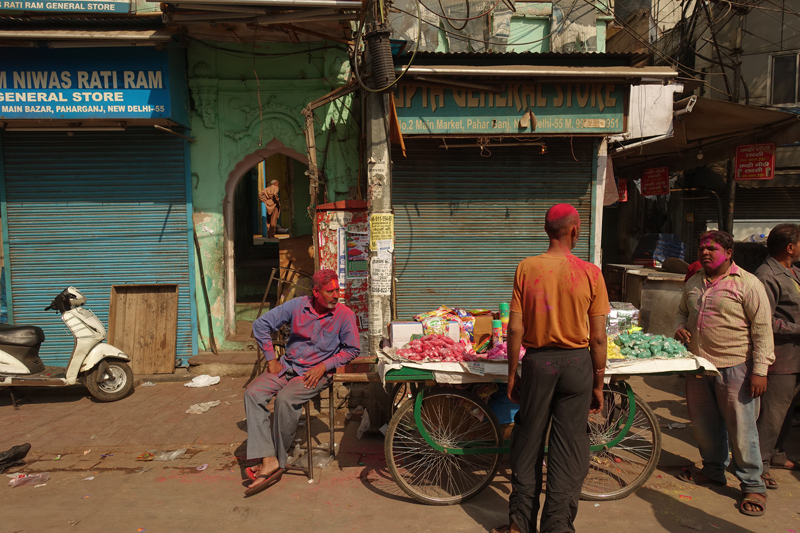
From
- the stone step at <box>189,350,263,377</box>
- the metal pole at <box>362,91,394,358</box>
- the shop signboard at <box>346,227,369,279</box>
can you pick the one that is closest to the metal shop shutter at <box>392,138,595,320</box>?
the shop signboard at <box>346,227,369,279</box>

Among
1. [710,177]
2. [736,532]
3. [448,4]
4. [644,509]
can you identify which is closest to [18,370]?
[644,509]

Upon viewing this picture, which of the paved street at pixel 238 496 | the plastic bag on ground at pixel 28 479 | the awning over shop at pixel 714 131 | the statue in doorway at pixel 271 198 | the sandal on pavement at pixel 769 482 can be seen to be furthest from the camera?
the statue in doorway at pixel 271 198

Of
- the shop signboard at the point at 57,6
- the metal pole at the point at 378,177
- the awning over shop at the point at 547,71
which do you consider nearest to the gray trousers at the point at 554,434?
the metal pole at the point at 378,177

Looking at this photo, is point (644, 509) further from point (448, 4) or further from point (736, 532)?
point (448, 4)

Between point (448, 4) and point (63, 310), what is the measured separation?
23.6ft

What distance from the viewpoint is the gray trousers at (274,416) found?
12.8ft

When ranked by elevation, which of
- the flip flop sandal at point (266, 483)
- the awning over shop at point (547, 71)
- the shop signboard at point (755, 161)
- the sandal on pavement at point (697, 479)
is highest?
the awning over shop at point (547, 71)

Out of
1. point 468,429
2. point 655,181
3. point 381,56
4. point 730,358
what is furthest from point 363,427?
point 655,181

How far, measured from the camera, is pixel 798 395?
15.0 feet

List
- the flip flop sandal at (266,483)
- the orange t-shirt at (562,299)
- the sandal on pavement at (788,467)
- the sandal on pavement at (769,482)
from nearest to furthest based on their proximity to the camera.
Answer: the orange t-shirt at (562,299), the flip flop sandal at (266,483), the sandal on pavement at (769,482), the sandal on pavement at (788,467)

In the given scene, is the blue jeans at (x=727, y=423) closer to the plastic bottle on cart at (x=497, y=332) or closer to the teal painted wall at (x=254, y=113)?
the plastic bottle on cart at (x=497, y=332)

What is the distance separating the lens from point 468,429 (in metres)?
3.93

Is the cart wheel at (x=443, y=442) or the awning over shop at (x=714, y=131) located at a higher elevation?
the awning over shop at (x=714, y=131)

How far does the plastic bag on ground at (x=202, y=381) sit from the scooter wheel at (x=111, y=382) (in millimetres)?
715
